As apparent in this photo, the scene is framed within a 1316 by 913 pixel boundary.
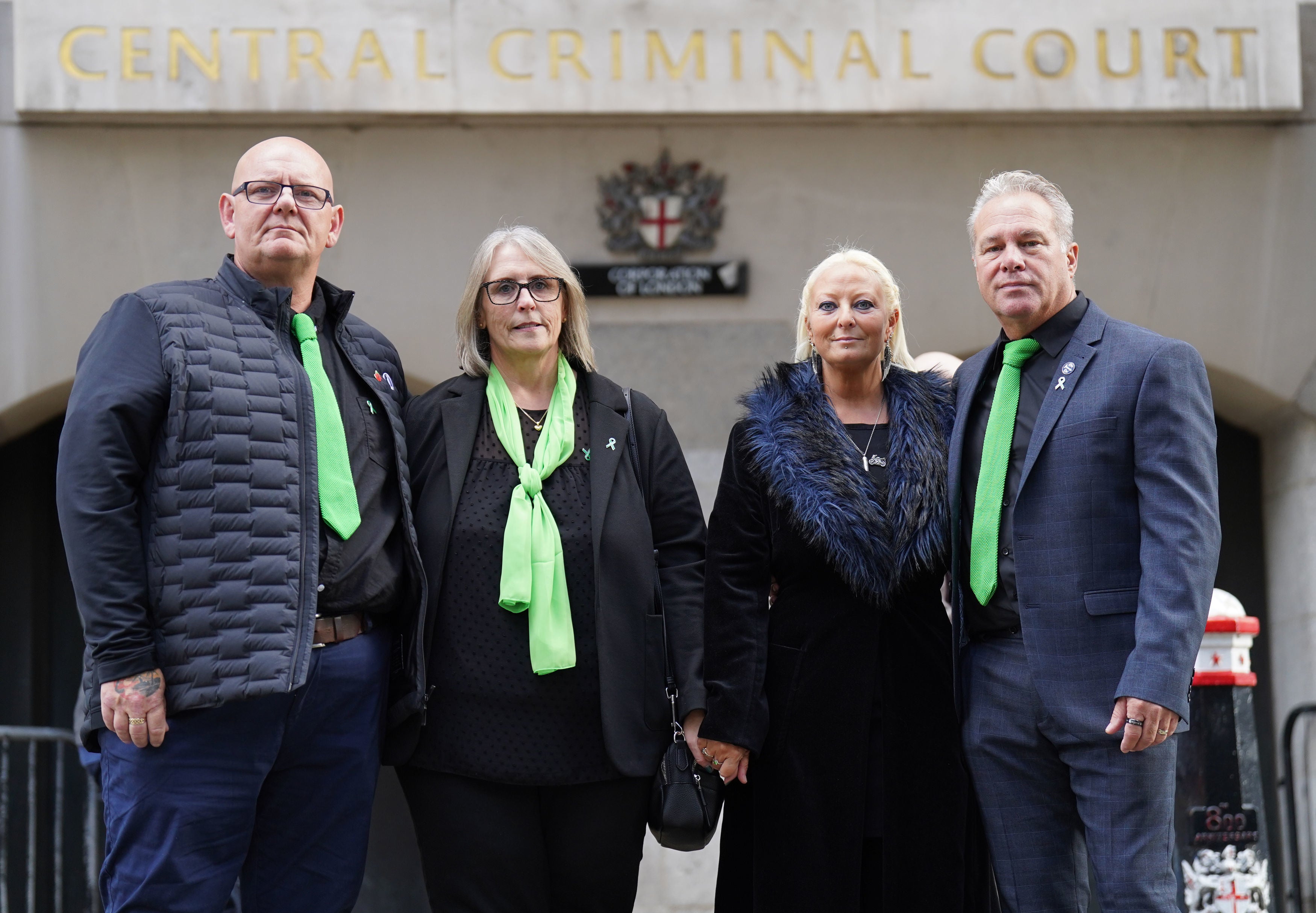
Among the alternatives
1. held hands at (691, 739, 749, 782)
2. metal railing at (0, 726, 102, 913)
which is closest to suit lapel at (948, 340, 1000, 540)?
held hands at (691, 739, 749, 782)

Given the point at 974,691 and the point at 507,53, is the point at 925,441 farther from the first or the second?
the point at 507,53

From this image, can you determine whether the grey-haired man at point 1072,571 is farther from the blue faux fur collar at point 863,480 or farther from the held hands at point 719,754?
the held hands at point 719,754

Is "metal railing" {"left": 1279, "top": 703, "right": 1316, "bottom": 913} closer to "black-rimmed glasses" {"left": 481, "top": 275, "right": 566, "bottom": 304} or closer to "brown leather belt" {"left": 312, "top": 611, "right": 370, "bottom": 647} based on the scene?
"black-rimmed glasses" {"left": 481, "top": 275, "right": 566, "bottom": 304}

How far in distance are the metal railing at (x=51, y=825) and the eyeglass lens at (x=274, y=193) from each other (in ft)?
10.8

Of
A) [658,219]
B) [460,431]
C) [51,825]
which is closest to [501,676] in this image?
[460,431]

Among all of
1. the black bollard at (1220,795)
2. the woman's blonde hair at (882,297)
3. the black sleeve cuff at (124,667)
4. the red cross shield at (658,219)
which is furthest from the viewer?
the red cross shield at (658,219)

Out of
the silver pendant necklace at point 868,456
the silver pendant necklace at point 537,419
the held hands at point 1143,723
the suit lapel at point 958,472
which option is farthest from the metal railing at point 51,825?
the held hands at point 1143,723

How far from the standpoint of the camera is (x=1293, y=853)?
221 inches

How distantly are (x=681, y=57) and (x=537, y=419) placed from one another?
2917 millimetres

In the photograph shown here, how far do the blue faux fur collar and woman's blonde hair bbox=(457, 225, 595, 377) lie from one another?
0.49m

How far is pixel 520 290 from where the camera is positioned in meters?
3.45

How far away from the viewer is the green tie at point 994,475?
3066mm

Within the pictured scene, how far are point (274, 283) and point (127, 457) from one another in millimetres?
609

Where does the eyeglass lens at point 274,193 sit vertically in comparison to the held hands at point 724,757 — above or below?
above
